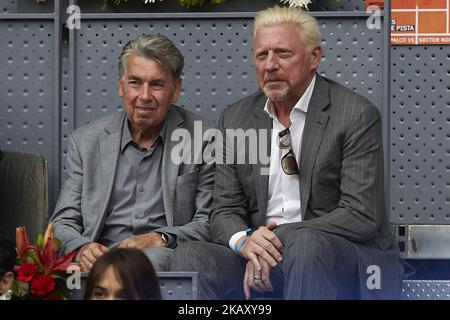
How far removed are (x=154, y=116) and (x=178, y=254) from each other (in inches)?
24.0

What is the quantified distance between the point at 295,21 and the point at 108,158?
0.84m

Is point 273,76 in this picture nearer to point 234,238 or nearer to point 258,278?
point 234,238

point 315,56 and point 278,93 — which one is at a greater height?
point 315,56

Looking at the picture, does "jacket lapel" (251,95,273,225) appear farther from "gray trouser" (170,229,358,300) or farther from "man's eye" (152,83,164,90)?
"man's eye" (152,83,164,90)

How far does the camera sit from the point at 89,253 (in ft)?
12.2

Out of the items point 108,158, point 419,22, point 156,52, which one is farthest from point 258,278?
point 419,22

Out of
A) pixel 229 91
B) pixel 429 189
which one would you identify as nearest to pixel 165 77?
pixel 229 91

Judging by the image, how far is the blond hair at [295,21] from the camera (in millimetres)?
3859

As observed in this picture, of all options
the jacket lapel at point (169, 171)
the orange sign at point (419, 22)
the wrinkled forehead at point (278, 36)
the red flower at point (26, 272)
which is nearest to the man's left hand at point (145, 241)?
the jacket lapel at point (169, 171)

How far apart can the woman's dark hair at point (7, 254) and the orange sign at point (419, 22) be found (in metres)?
1.97

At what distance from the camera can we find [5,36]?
452 centimetres

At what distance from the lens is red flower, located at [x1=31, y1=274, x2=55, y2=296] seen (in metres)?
3.19

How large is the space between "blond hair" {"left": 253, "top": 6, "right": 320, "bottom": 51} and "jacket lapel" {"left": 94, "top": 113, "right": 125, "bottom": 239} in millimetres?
651

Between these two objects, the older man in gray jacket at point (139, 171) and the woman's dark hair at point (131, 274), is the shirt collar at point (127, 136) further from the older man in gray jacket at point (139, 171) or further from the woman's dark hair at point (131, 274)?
the woman's dark hair at point (131, 274)
